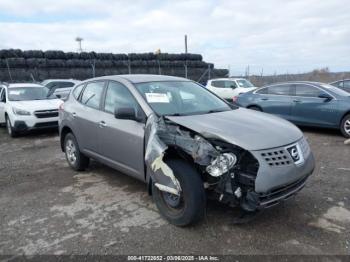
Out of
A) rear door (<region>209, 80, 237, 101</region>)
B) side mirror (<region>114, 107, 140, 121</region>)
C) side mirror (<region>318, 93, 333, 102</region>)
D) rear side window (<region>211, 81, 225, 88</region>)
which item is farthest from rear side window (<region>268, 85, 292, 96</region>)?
rear side window (<region>211, 81, 225, 88</region>)

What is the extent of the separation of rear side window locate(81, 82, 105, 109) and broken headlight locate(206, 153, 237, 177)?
2.41 metres

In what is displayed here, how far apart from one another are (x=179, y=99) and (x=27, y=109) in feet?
20.7

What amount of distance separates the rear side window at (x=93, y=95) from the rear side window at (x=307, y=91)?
603 cm

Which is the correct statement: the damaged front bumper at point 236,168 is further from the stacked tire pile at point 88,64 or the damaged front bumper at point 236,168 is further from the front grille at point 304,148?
the stacked tire pile at point 88,64

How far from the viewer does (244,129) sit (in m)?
3.45

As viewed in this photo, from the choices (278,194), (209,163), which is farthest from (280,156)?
(209,163)

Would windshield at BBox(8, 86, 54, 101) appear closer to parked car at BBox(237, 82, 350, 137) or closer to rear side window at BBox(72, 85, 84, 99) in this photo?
rear side window at BBox(72, 85, 84, 99)

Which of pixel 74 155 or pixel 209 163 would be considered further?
pixel 74 155

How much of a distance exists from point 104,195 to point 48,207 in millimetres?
751

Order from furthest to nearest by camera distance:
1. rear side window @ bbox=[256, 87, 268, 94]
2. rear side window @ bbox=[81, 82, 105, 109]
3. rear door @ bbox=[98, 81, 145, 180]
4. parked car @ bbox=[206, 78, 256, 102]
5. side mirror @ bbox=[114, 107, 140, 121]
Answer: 1. parked car @ bbox=[206, 78, 256, 102]
2. rear side window @ bbox=[256, 87, 268, 94]
3. rear side window @ bbox=[81, 82, 105, 109]
4. rear door @ bbox=[98, 81, 145, 180]
5. side mirror @ bbox=[114, 107, 140, 121]

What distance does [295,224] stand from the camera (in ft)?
11.7

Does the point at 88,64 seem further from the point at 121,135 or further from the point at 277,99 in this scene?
the point at 121,135

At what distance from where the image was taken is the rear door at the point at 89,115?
489 cm

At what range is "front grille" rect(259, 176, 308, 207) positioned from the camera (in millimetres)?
3113
